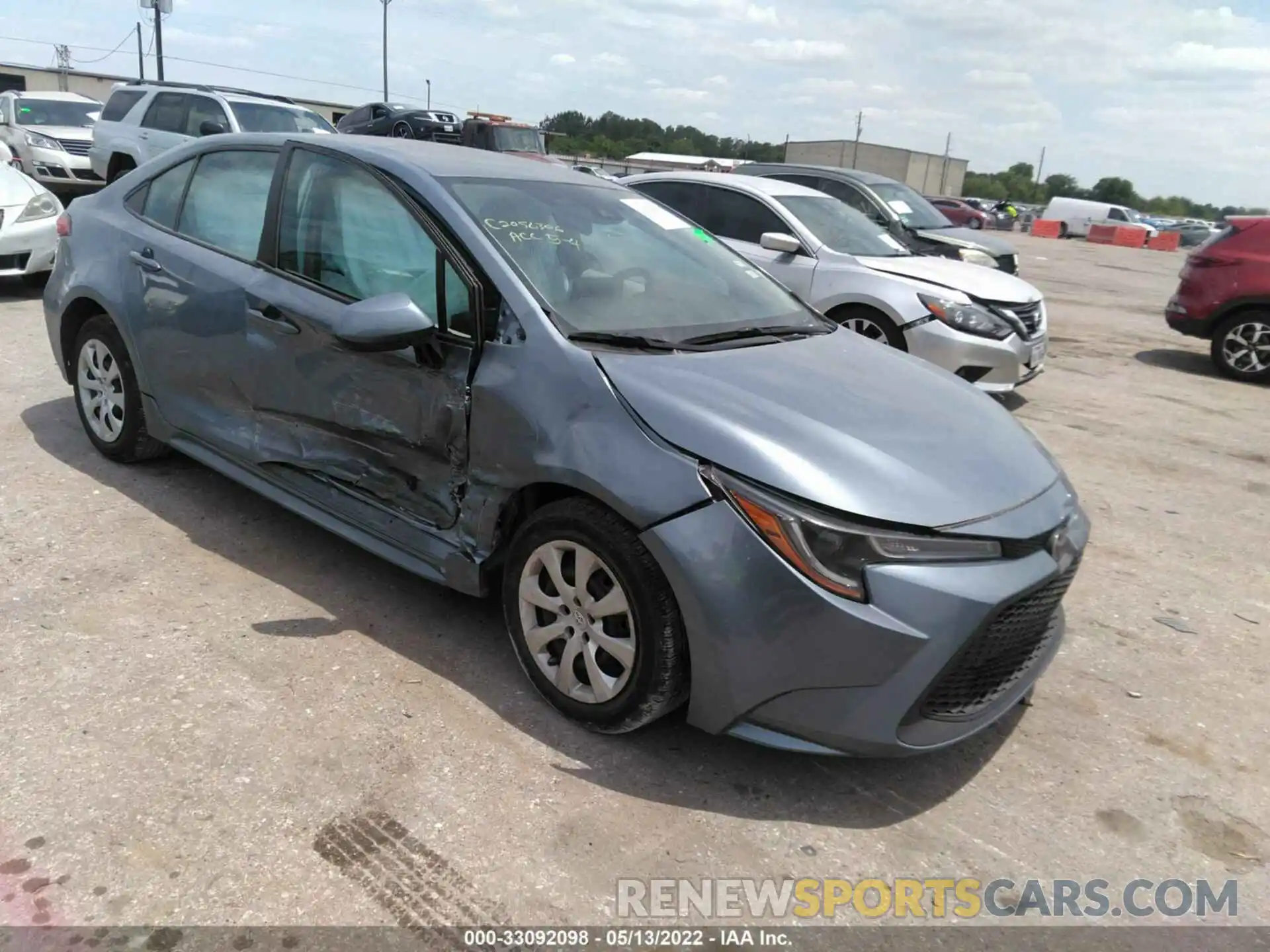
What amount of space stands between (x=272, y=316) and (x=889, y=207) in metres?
9.46

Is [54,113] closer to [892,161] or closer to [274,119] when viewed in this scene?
[274,119]

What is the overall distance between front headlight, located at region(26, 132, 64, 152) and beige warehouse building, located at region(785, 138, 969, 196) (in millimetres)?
43941

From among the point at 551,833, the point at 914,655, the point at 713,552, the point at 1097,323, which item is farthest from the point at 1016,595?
the point at 1097,323

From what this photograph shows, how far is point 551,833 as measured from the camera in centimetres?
254

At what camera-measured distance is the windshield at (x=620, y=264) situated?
3.23m

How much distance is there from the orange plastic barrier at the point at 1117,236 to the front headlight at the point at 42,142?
36.1 m

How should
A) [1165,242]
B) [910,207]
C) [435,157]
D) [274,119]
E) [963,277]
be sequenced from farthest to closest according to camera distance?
1. [1165,242]
2. [274,119]
3. [910,207]
4. [963,277]
5. [435,157]

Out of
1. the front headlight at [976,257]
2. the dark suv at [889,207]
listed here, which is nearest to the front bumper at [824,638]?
the dark suv at [889,207]

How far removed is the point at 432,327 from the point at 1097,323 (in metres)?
12.5

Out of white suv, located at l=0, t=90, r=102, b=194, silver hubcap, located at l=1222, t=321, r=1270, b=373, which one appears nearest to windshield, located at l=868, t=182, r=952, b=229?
silver hubcap, located at l=1222, t=321, r=1270, b=373

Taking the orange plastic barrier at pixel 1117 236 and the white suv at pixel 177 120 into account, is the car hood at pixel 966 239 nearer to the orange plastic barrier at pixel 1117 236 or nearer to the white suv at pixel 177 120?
the white suv at pixel 177 120

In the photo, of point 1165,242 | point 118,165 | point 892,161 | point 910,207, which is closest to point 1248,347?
point 910,207

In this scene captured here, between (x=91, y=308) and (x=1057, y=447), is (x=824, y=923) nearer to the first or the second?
(x=91, y=308)

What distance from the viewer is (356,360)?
11.1 ft
